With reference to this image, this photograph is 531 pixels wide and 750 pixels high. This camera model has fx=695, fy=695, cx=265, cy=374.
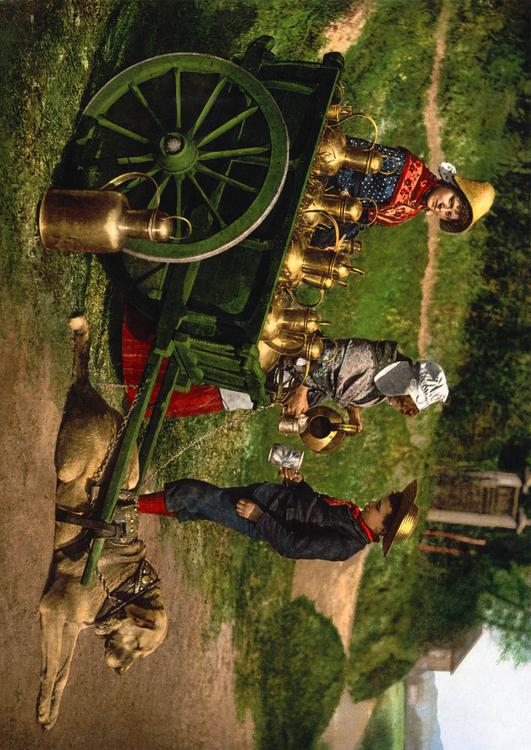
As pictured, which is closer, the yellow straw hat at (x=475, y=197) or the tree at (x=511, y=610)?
the tree at (x=511, y=610)

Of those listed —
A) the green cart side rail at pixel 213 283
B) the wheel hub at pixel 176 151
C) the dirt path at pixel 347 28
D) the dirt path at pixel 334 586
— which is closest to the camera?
the wheel hub at pixel 176 151

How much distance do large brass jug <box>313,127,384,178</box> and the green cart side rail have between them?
133 millimetres

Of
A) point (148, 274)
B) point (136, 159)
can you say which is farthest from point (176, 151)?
point (148, 274)

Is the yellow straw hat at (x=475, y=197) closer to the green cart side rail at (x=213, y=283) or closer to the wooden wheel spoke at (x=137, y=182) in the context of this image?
the green cart side rail at (x=213, y=283)

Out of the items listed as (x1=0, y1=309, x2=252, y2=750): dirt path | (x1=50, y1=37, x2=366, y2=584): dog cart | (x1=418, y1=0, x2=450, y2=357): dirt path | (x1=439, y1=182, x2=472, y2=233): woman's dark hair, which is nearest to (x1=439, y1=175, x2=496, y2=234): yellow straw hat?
(x1=439, y1=182, x2=472, y2=233): woman's dark hair

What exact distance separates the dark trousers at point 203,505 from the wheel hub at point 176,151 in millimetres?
1290

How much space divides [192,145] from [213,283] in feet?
1.72

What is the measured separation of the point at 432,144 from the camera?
10.3 ft

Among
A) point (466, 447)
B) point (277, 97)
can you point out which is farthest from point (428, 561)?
point (277, 97)

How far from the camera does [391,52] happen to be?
3.09m

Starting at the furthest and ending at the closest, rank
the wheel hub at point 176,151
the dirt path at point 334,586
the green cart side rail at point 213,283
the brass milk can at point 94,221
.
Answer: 1. the dirt path at point 334,586
2. the green cart side rail at point 213,283
3. the wheel hub at point 176,151
4. the brass milk can at point 94,221

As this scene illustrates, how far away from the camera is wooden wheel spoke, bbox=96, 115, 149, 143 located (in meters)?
2.69

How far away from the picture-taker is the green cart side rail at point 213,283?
265 cm

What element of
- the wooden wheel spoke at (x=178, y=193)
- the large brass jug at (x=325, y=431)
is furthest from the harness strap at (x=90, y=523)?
the wooden wheel spoke at (x=178, y=193)
